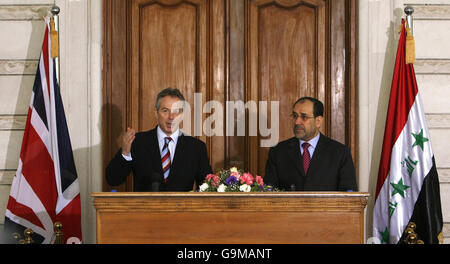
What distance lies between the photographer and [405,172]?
4223 millimetres

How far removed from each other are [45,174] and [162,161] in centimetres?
103

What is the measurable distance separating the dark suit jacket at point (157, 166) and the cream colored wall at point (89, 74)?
1.82ft

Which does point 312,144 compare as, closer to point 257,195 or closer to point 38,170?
point 257,195

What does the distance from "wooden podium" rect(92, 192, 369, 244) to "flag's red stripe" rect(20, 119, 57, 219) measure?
184 centimetres

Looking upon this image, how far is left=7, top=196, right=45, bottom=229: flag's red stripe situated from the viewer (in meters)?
4.18

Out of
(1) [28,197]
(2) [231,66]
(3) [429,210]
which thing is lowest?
(3) [429,210]

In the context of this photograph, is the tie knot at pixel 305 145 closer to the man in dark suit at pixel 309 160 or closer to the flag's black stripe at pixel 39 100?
the man in dark suit at pixel 309 160

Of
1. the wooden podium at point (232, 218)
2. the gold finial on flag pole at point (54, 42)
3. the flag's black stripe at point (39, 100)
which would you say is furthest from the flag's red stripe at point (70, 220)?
the wooden podium at point (232, 218)

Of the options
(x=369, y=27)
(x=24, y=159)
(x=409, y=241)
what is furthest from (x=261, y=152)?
(x=24, y=159)

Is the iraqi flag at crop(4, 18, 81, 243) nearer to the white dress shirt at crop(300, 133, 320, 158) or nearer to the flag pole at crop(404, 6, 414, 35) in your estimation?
the white dress shirt at crop(300, 133, 320, 158)

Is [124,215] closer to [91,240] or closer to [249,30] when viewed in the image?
[91,240]

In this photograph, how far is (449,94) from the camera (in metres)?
4.51

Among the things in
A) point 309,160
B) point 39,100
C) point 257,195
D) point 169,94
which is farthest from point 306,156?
point 39,100

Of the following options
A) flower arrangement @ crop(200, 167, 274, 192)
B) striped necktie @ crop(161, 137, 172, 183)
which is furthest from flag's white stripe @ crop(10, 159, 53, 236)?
flower arrangement @ crop(200, 167, 274, 192)
